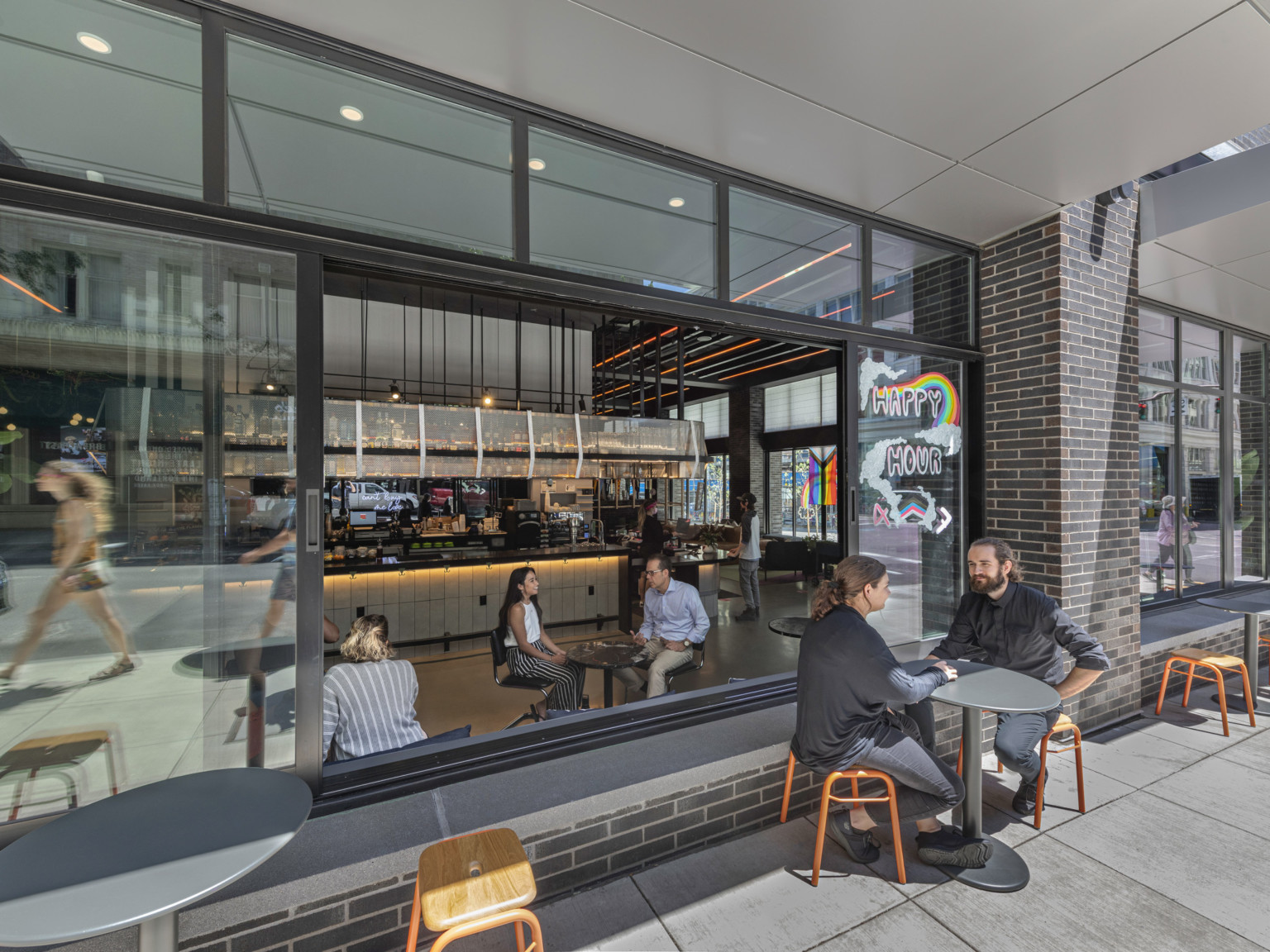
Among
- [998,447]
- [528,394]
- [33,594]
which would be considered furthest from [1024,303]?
[528,394]

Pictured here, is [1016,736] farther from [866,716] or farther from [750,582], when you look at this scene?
[750,582]

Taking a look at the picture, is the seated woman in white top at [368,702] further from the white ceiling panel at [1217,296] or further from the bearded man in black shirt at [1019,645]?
the white ceiling panel at [1217,296]

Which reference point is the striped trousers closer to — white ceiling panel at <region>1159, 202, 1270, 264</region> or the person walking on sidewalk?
the person walking on sidewalk

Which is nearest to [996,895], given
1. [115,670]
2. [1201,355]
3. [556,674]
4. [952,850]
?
[952,850]

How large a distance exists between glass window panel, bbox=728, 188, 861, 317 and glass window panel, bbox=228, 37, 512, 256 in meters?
1.28

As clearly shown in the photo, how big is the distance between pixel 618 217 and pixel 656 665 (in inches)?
113

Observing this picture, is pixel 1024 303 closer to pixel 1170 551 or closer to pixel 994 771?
pixel 994 771

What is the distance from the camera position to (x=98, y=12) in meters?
1.75

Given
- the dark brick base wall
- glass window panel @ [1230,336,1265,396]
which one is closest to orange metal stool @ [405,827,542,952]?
the dark brick base wall

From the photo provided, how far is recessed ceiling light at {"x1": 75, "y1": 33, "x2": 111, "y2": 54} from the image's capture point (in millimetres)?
1726

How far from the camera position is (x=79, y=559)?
163cm

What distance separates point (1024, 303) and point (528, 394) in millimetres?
6440

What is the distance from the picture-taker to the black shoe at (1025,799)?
106 inches

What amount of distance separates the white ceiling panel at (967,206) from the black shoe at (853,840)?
3.32 metres
